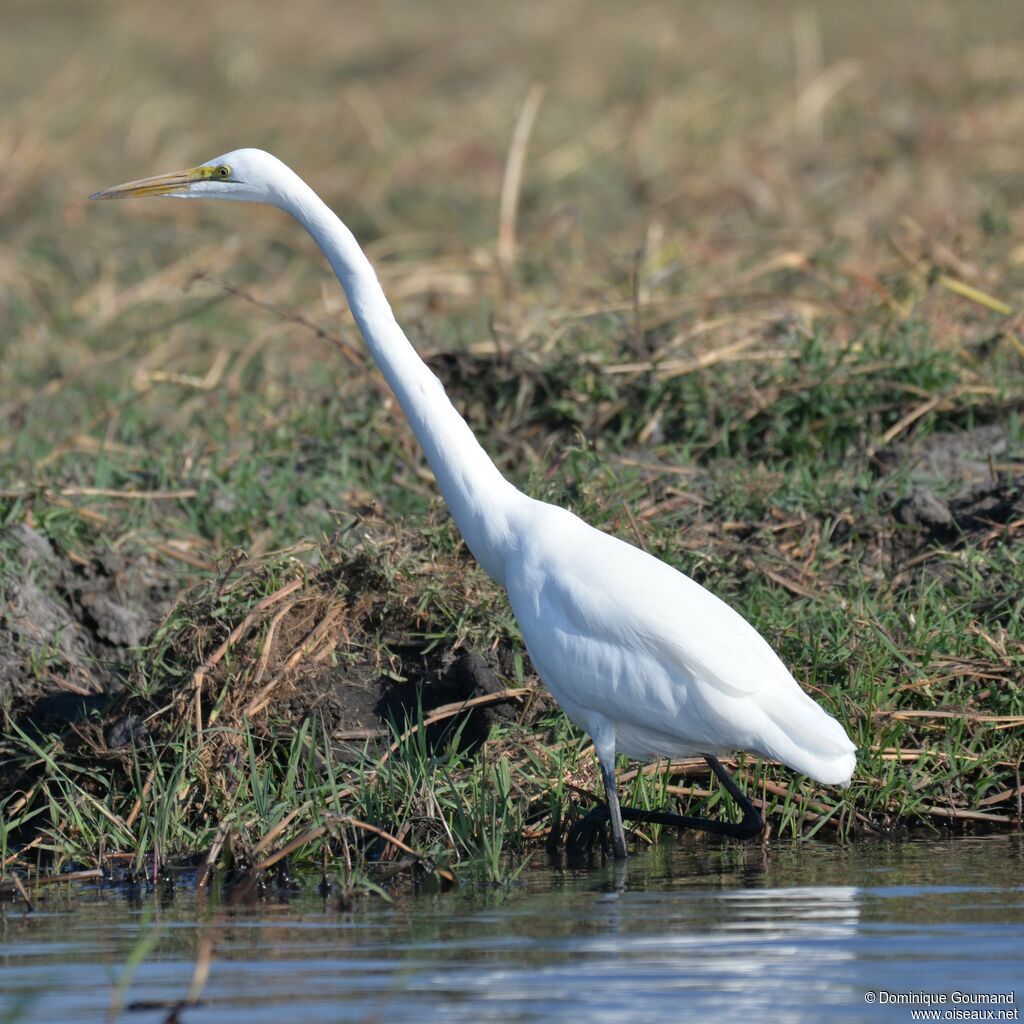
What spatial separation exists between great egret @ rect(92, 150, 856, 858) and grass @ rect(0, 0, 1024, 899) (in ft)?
1.17

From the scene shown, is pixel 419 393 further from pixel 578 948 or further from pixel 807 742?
pixel 578 948

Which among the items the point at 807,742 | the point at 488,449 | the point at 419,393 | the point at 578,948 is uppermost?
the point at 488,449

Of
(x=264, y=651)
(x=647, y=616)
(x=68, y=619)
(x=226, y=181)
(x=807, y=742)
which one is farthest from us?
(x=68, y=619)

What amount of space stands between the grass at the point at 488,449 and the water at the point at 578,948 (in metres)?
0.32

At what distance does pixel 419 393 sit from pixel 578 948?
5.64 feet

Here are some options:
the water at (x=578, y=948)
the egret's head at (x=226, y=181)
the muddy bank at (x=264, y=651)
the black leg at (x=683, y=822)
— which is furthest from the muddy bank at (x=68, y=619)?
the black leg at (x=683, y=822)

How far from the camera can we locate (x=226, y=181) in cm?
472

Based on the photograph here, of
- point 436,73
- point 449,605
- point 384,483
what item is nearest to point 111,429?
point 384,483

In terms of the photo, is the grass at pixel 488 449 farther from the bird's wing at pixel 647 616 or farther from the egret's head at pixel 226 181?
the egret's head at pixel 226 181

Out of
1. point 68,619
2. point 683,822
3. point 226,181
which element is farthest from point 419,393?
point 68,619

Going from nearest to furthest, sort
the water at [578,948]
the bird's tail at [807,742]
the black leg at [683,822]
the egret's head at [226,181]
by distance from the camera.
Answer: the water at [578,948] < the bird's tail at [807,742] < the black leg at [683,822] < the egret's head at [226,181]

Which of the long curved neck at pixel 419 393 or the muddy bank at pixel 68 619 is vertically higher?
the long curved neck at pixel 419 393

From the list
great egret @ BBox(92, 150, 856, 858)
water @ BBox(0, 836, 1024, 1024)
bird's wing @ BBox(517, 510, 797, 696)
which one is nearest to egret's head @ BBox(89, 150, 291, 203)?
great egret @ BBox(92, 150, 856, 858)

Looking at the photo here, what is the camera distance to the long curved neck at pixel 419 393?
461cm
